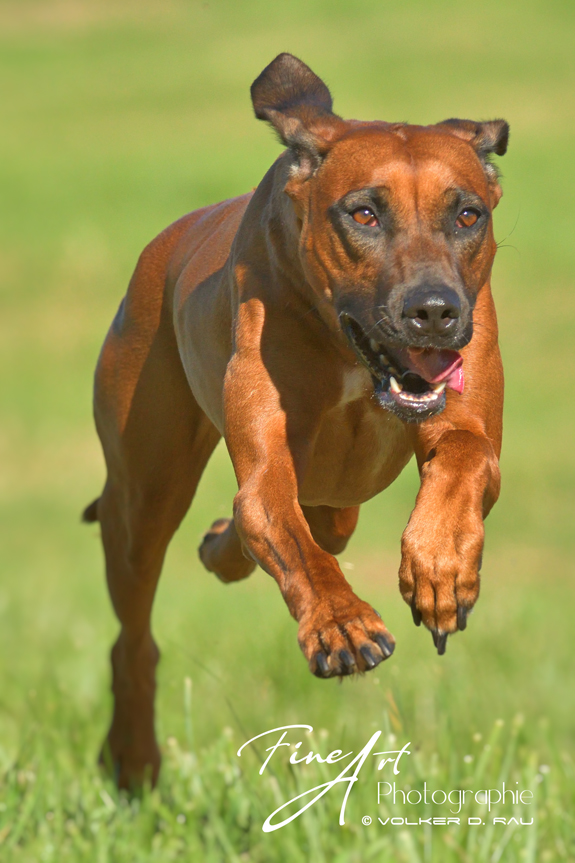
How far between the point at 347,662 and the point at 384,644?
13 centimetres

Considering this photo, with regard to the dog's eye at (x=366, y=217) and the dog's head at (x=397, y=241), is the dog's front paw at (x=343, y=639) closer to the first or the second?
the dog's head at (x=397, y=241)

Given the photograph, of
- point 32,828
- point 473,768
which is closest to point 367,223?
point 473,768

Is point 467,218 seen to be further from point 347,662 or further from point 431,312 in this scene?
point 347,662

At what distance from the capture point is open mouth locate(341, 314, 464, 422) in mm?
4305

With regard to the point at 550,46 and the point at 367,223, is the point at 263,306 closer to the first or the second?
the point at 367,223

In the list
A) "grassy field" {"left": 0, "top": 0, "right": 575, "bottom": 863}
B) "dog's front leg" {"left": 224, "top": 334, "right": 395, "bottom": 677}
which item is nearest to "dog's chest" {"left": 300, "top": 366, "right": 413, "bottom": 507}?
"dog's front leg" {"left": 224, "top": 334, "right": 395, "bottom": 677}

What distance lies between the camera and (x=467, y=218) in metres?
4.48

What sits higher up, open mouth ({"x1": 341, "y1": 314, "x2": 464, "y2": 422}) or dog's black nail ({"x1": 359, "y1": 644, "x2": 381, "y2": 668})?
open mouth ({"x1": 341, "y1": 314, "x2": 464, "y2": 422})

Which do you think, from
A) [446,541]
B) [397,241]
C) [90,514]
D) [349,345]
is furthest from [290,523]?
[90,514]

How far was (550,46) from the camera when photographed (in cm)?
3353

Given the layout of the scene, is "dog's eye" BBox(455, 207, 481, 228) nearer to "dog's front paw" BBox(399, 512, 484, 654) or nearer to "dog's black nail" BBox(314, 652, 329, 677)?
"dog's front paw" BBox(399, 512, 484, 654)

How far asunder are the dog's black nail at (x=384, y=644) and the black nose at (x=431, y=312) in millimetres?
912

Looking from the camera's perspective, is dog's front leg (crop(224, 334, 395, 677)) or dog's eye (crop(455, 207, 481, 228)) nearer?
dog's front leg (crop(224, 334, 395, 677))
